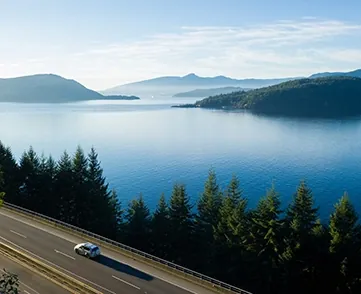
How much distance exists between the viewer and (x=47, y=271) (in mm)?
23109

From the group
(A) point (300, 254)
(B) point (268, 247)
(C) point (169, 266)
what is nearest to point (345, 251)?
(A) point (300, 254)

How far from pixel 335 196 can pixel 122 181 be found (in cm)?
3569

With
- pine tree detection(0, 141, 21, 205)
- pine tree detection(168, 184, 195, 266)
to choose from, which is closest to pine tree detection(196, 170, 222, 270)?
pine tree detection(168, 184, 195, 266)

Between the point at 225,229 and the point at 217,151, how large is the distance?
212 ft

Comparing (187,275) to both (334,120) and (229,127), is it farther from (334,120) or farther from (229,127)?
(334,120)

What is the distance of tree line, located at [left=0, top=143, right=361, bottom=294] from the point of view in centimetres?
2886

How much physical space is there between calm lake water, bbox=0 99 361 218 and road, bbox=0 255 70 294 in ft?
114

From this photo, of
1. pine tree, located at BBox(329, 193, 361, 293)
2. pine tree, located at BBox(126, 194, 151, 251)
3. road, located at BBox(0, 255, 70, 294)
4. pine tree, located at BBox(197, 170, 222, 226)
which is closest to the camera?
road, located at BBox(0, 255, 70, 294)

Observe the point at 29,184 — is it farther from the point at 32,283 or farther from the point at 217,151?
the point at 217,151

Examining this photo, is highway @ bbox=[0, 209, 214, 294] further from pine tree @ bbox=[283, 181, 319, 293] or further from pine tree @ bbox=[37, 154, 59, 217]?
pine tree @ bbox=[37, 154, 59, 217]

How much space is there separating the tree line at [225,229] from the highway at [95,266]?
31.1ft

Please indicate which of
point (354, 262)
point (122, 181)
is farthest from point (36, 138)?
point (354, 262)

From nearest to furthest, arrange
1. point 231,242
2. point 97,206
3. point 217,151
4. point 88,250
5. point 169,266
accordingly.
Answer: point 169,266 < point 88,250 < point 231,242 < point 97,206 < point 217,151

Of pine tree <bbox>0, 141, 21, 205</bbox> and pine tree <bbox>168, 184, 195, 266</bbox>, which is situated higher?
pine tree <bbox>0, 141, 21, 205</bbox>
